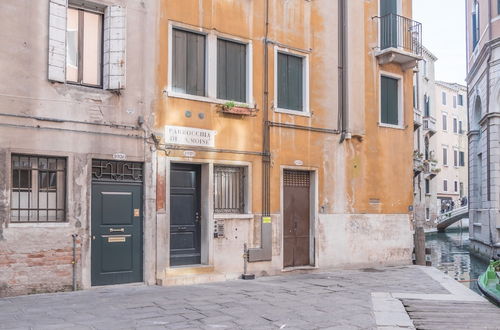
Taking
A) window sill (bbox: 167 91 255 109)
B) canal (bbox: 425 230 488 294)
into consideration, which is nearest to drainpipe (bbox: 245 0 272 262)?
window sill (bbox: 167 91 255 109)

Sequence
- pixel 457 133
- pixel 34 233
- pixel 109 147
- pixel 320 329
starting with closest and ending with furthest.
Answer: pixel 320 329, pixel 34 233, pixel 109 147, pixel 457 133

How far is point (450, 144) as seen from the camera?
196ft

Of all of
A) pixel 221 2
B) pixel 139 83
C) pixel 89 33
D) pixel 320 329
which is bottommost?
pixel 320 329

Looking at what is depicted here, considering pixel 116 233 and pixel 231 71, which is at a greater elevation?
Result: pixel 231 71

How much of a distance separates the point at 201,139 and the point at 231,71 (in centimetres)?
191

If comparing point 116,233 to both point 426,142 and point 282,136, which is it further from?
point 426,142

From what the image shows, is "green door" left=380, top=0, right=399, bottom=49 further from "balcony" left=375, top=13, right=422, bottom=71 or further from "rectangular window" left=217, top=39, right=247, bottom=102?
"rectangular window" left=217, top=39, right=247, bottom=102

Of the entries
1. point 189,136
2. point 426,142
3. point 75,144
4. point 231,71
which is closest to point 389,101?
point 231,71

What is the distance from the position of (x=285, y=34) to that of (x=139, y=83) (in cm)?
437

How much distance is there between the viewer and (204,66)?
1293cm

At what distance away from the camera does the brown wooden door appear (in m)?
14.4

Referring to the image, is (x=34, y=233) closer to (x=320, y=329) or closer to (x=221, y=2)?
(x=320, y=329)

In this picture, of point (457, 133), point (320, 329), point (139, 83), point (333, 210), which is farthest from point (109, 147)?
point (457, 133)

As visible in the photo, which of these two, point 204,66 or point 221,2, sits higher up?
point 221,2
